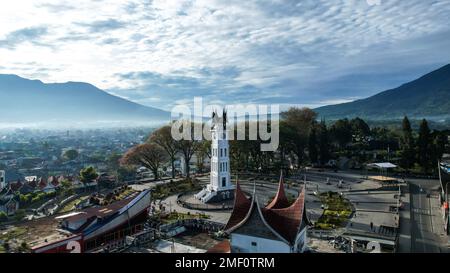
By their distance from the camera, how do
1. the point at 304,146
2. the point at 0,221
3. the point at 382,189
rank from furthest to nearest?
the point at 304,146 < the point at 382,189 < the point at 0,221

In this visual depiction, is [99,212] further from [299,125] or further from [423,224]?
[299,125]

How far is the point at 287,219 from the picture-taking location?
16.8m

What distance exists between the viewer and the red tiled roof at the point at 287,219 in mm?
16250

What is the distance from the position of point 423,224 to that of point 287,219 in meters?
16.5

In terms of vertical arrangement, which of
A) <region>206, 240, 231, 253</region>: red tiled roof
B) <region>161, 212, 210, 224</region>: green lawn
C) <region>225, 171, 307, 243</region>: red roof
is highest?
<region>225, 171, 307, 243</region>: red roof

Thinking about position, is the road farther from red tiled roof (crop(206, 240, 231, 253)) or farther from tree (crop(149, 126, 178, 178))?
tree (crop(149, 126, 178, 178))

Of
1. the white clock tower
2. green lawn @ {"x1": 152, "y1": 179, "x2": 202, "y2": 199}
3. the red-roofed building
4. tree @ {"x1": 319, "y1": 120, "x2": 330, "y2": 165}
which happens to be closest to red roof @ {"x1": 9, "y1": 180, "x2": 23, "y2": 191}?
green lawn @ {"x1": 152, "y1": 179, "x2": 202, "y2": 199}

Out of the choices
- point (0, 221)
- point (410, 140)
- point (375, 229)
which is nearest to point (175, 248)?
point (375, 229)

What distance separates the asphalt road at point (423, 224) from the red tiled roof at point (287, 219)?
10.3 m

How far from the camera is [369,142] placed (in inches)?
2549

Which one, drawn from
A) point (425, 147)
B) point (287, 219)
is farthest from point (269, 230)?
point (425, 147)

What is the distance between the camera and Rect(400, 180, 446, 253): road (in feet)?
73.3

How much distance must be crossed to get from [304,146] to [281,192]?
122ft
